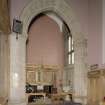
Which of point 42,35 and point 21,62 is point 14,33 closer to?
point 21,62

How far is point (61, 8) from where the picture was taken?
858cm

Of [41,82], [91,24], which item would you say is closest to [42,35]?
[41,82]

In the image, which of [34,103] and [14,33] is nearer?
[14,33]

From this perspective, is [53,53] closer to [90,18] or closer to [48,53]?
[48,53]

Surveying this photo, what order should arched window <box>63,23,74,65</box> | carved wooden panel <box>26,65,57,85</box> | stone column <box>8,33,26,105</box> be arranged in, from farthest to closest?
arched window <box>63,23,74,65</box> → carved wooden panel <box>26,65,57,85</box> → stone column <box>8,33,26,105</box>

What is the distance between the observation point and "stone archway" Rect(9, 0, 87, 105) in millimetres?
7676

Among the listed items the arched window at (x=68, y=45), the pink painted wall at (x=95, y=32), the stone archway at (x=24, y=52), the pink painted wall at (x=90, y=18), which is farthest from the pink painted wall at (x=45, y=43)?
the pink painted wall at (x=95, y=32)

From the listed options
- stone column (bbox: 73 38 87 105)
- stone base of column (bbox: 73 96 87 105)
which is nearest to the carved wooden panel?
stone column (bbox: 73 38 87 105)

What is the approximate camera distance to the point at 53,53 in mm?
10516

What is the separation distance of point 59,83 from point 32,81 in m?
1.03

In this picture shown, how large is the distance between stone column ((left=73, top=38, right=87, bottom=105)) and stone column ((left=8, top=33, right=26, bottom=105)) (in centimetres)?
159

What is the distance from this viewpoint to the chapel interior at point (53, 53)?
294 inches

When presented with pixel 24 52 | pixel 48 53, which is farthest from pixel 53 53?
pixel 24 52

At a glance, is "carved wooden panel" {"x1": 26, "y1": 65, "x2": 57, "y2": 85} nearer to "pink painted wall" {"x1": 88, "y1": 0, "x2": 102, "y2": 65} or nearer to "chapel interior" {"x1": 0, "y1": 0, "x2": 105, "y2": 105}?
"chapel interior" {"x1": 0, "y1": 0, "x2": 105, "y2": 105}
